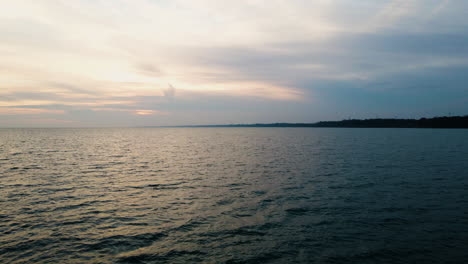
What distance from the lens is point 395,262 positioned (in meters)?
11.9

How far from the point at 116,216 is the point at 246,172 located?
20.2 metres

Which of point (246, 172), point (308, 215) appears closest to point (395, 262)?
point (308, 215)

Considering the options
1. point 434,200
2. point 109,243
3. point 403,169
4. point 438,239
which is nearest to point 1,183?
point 109,243

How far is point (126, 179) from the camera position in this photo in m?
32.0

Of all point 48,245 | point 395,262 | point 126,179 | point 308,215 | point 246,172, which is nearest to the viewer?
point 395,262

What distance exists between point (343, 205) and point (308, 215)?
3.92 meters

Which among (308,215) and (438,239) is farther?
Result: (308,215)

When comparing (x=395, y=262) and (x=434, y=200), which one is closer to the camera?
(x=395, y=262)

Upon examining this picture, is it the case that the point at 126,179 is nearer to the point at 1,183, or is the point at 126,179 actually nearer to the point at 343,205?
the point at 1,183

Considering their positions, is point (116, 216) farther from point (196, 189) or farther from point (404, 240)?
point (404, 240)

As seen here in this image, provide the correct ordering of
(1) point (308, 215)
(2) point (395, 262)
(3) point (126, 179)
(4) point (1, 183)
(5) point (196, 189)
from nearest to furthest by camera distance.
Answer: (2) point (395, 262), (1) point (308, 215), (5) point (196, 189), (4) point (1, 183), (3) point (126, 179)

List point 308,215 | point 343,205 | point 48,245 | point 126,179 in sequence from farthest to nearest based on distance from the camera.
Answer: point 126,179
point 343,205
point 308,215
point 48,245

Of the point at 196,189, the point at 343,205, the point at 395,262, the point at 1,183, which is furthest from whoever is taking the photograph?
the point at 1,183

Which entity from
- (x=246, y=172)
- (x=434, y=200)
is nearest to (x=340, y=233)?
(x=434, y=200)
